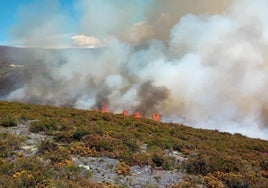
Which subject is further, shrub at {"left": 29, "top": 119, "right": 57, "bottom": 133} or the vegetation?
shrub at {"left": 29, "top": 119, "right": 57, "bottom": 133}

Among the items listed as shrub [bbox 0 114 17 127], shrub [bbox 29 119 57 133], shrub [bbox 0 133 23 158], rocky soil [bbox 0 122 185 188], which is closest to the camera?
rocky soil [bbox 0 122 185 188]

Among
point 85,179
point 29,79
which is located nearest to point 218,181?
point 85,179

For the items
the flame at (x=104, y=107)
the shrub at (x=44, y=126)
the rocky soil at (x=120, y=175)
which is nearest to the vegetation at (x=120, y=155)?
the shrub at (x=44, y=126)

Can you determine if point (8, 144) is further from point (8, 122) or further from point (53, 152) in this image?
point (8, 122)

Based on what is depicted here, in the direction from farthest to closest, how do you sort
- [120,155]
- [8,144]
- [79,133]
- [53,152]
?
[79,133]
[120,155]
[8,144]
[53,152]

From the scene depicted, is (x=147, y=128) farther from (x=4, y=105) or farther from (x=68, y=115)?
(x=4, y=105)

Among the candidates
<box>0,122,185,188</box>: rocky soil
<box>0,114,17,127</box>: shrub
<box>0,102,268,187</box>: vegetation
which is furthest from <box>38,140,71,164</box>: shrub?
<box>0,114,17,127</box>: shrub

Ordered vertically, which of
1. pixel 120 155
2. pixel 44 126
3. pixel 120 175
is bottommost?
pixel 120 175

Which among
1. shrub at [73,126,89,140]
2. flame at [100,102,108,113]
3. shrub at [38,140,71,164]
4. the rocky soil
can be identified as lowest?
the rocky soil

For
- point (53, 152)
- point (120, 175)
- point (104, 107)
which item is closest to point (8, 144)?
point (53, 152)

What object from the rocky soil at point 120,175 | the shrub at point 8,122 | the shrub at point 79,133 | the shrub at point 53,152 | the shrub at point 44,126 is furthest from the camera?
the shrub at point 8,122

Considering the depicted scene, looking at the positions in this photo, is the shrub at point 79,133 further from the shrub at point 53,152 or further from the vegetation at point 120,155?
the shrub at point 53,152

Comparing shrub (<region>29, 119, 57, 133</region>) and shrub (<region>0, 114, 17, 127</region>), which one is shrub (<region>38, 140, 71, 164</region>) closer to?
shrub (<region>29, 119, 57, 133</region>)

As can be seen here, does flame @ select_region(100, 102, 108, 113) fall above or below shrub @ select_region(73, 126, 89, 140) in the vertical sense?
above
